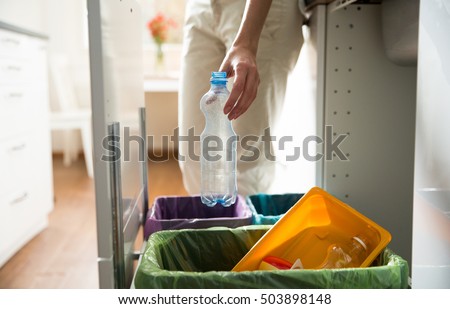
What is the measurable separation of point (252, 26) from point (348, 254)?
50 centimetres

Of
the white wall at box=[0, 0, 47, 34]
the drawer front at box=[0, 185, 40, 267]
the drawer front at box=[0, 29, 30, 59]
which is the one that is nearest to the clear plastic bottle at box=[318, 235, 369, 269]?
the drawer front at box=[0, 185, 40, 267]

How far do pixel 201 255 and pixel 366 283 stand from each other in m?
0.35

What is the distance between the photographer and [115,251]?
0.92 metres

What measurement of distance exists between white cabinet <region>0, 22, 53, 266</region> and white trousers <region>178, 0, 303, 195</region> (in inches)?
28.8

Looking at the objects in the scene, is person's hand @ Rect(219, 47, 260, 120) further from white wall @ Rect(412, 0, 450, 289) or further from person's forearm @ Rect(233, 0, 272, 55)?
white wall @ Rect(412, 0, 450, 289)

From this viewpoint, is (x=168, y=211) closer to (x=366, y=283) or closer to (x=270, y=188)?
(x=270, y=188)

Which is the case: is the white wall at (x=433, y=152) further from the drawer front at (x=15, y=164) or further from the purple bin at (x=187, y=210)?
the drawer front at (x=15, y=164)

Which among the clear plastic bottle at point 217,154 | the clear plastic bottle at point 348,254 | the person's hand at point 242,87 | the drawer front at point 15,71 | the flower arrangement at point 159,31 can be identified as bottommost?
the clear plastic bottle at point 348,254

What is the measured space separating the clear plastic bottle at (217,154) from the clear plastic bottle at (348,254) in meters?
0.35

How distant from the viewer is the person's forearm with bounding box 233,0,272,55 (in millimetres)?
A: 1041

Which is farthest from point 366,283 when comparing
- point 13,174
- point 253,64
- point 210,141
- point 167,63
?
point 167,63

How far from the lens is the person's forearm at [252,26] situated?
1.04 metres

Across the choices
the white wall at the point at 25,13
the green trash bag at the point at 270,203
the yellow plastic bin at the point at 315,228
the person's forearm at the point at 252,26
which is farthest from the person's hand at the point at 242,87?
the white wall at the point at 25,13
